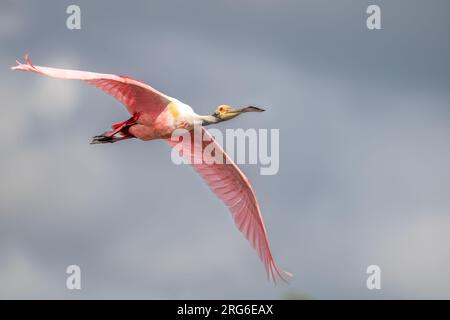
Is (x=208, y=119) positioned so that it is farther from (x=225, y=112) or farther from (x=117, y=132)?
(x=117, y=132)

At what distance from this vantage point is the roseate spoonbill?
15.6 meters

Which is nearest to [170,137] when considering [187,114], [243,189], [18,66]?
[187,114]

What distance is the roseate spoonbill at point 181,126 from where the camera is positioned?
51.2ft

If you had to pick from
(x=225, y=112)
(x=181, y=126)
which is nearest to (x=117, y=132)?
(x=181, y=126)

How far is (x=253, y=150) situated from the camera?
15.8 metres

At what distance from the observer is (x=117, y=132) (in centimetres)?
1605

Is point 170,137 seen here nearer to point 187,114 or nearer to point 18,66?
point 187,114

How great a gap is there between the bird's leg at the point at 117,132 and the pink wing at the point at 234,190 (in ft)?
4.78

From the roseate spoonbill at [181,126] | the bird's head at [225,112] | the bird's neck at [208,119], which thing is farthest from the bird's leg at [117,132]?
the bird's head at [225,112]

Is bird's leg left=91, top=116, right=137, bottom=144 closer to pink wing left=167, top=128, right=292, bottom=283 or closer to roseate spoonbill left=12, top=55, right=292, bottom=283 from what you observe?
roseate spoonbill left=12, top=55, right=292, bottom=283

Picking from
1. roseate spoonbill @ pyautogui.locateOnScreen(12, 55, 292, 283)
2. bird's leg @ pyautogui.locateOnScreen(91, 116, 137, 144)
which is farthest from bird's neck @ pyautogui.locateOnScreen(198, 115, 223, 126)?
bird's leg @ pyautogui.locateOnScreen(91, 116, 137, 144)

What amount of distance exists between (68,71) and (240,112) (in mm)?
2887

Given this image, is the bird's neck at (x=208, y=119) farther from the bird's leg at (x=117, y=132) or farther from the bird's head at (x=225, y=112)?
the bird's leg at (x=117, y=132)

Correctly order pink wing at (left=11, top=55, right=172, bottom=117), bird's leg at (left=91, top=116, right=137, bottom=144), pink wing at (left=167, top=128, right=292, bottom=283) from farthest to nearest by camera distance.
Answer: pink wing at (left=167, top=128, right=292, bottom=283)
bird's leg at (left=91, top=116, right=137, bottom=144)
pink wing at (left=11, top=55, right=172, bottom=117)
